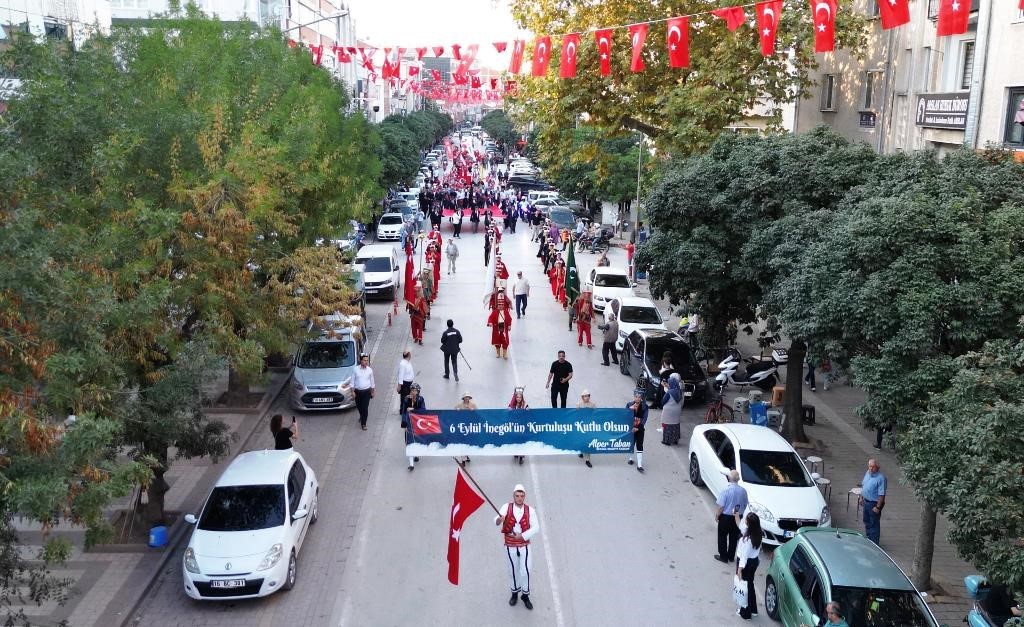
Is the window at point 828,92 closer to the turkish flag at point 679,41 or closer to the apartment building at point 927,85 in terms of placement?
the apartment building at point 927,85

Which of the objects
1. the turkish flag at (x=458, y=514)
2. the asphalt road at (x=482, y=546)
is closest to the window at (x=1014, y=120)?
the asphalt road at (x=482, y=546)

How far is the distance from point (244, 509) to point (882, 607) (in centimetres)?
798

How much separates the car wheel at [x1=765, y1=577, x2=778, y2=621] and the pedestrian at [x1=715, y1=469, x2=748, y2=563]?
3.90 feet

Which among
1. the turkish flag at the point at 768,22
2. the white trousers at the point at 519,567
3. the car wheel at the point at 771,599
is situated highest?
the turkish flag at the point at 768,22

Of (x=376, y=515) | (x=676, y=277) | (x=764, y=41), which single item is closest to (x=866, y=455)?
(x=676, y=277)

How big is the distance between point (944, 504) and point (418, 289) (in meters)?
18.5

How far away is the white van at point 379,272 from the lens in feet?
105

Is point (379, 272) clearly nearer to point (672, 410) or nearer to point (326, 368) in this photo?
point (326, 368)

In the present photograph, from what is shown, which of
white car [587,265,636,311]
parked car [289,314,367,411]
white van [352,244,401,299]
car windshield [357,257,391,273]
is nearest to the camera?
parked car [289,314,367,411]

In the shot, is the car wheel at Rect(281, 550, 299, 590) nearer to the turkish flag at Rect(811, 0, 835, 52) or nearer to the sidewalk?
the sidewalk

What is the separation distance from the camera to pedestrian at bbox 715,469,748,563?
1255 cm

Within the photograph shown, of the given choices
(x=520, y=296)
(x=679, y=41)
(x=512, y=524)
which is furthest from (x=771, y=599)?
(x=520, y=296)

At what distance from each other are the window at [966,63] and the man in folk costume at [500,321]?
1228 cm

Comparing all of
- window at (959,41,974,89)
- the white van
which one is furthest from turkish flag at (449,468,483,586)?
the white van
